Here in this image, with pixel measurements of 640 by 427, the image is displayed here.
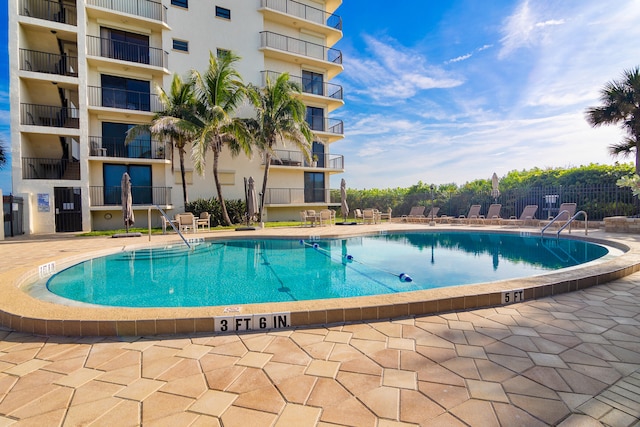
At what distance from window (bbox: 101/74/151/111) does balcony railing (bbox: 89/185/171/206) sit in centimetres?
423

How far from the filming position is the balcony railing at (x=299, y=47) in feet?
63.3

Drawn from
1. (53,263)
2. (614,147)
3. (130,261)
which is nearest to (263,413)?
(53,263)

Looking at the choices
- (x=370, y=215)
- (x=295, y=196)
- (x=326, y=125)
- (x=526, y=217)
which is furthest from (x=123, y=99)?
(x=526, y=217)

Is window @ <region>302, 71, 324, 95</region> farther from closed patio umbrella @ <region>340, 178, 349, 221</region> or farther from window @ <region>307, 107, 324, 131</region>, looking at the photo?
closed patio umbrella @ <region>340, 178, 349, 221</region>

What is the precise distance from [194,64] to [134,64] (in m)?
3.12

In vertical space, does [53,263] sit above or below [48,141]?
below

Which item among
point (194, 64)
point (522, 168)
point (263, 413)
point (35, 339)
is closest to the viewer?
point (263, 413)

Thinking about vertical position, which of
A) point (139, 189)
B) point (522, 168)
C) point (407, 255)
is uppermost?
A: point (522, 168)

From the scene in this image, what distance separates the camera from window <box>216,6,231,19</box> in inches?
714

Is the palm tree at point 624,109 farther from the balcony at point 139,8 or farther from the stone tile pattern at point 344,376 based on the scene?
the balcony at point 139,8

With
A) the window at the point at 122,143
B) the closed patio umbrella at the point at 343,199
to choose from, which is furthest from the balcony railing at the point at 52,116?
the closed patio umbrella at the point at 343,199

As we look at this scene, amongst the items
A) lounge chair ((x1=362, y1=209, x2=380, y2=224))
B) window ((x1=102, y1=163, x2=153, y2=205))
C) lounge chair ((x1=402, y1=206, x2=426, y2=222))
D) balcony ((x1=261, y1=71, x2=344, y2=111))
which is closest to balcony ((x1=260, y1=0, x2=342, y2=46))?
balcony ((x1=261, y1=71, x2=344, y2=111))

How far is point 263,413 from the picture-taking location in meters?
1.77

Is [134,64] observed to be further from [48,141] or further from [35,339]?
[35,339]
